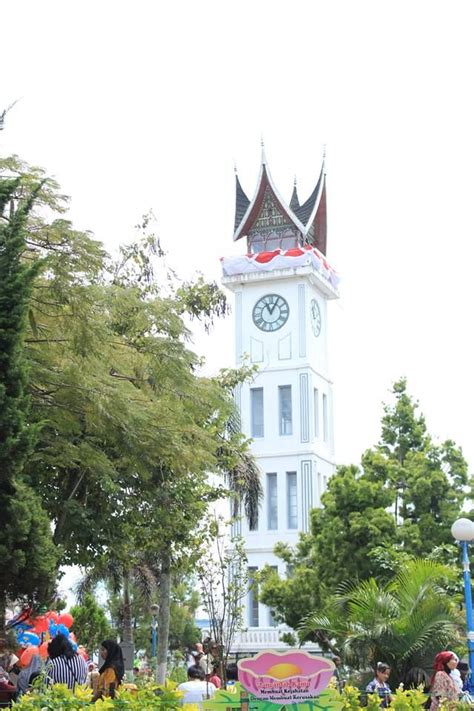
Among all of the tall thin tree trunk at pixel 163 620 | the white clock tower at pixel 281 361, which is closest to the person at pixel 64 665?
the tall thin tree trunk at pixel 163 620

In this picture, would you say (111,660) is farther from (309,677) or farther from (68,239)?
(68,239)

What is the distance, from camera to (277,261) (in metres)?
58.2

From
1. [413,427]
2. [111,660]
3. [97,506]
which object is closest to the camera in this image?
[111,660]

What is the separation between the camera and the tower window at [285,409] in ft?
186

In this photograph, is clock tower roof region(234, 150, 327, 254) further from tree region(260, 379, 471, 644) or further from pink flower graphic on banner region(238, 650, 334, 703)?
pink flower graphic on banner region(238, 650, 334, 703)

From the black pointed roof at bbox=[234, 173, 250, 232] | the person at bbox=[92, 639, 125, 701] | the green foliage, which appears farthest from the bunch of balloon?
the black pointed roof at bbox=[234, 173, 250, 232]

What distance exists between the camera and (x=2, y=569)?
39.4 feet

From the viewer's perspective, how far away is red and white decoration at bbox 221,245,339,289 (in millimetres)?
57719

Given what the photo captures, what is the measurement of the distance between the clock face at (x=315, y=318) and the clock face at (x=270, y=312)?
4.84 ft

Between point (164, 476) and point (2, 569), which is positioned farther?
point (164, 476)

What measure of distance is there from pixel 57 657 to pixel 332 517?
66.4ft

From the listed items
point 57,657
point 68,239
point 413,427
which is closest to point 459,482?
point 413,427

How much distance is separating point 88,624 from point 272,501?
81.6ft

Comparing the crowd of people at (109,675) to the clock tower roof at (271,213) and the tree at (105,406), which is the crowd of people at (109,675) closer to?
the tree at (105,406)
